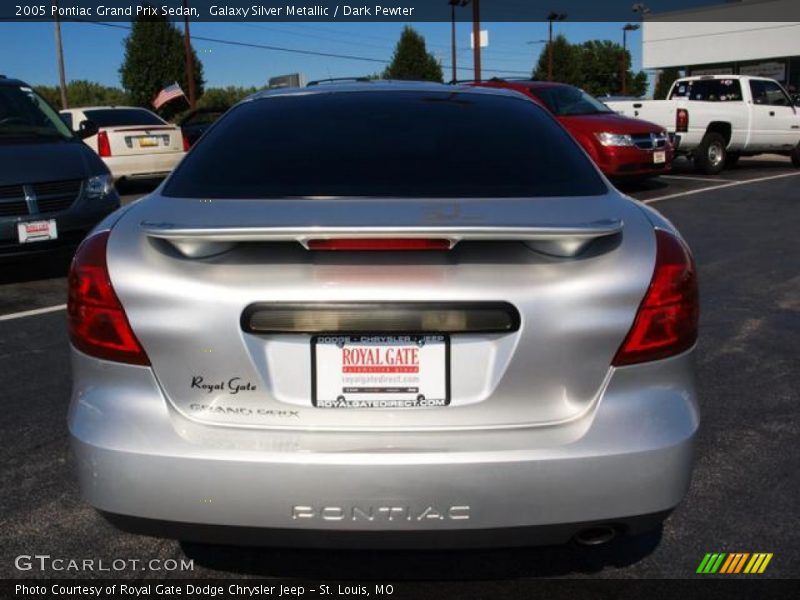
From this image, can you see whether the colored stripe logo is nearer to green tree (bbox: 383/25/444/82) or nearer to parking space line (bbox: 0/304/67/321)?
→ parking space line (bbox: 0/304/67/321)

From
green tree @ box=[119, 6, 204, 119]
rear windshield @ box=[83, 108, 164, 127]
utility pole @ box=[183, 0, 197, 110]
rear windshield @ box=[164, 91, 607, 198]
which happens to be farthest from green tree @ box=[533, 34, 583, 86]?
rear windshield @ box=[164, 91, 607, 198]

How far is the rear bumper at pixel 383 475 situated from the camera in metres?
2.12

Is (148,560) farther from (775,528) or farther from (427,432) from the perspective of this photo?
(775,528)

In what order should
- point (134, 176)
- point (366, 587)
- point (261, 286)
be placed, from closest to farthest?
point (261, 286) < point (366, 587) < point (134, 176)

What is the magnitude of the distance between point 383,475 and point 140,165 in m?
13.5

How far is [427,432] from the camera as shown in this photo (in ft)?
7.09

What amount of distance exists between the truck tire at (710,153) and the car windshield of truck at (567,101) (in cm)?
354

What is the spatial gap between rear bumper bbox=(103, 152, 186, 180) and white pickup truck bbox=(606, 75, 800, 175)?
8724 millimetres

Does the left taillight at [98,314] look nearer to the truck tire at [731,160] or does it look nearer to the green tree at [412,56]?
the truck tire at [731,160]

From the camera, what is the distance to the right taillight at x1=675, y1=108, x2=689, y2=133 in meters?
16.8

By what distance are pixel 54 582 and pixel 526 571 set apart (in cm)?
151

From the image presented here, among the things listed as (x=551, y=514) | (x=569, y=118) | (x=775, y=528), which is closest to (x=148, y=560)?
(x=551, y=514)

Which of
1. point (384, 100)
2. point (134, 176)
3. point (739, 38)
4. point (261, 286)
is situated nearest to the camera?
point (261, 286)

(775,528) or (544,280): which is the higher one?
(544,280)
